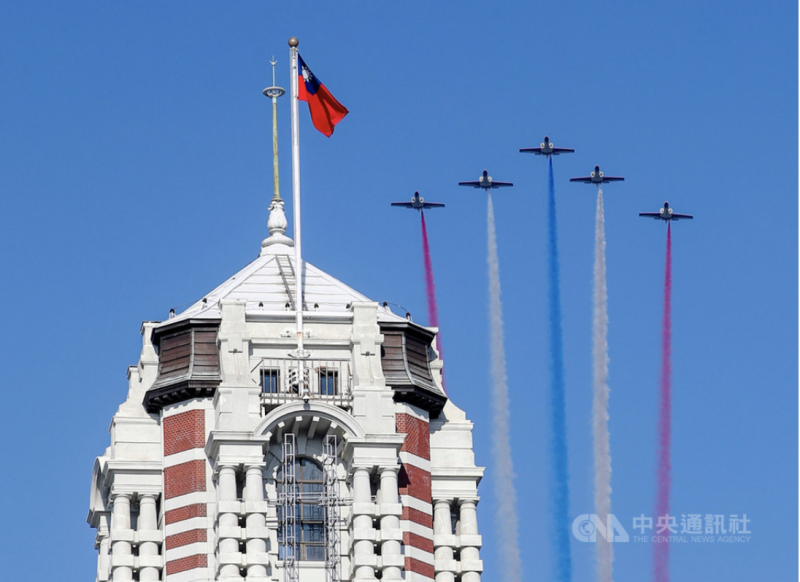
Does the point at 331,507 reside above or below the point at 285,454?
below

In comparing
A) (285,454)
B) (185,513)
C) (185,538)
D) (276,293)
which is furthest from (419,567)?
(276,293)

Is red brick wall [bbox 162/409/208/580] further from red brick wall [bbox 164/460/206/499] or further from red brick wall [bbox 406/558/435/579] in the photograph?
red brick wall [bbox 406/558/435/579]

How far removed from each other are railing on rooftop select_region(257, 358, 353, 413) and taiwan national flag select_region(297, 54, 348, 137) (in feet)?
49.3

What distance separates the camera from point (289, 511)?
423ft

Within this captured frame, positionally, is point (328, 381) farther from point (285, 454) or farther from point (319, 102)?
point (319, 102)

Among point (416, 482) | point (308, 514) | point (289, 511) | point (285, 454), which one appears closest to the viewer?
point (289, 511)

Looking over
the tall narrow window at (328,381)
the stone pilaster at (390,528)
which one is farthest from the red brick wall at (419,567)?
the tall narrow window at (328,381)

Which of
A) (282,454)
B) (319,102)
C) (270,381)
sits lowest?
(282,454)

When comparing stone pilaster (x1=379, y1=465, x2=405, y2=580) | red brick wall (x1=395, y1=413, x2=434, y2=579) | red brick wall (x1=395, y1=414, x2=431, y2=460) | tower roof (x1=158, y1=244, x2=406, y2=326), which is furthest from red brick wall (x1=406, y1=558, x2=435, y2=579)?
tower roof (x1=158, y1=244, x2=406, y2=326)

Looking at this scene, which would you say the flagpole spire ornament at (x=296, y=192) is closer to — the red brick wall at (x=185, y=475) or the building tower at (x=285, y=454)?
the building tower at (x=285, y=454)

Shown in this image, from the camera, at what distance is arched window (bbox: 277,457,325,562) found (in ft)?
422

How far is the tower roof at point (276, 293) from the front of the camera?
135 metres

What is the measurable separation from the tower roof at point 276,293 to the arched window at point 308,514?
8.79 metres

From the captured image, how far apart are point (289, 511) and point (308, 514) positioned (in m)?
1.14
